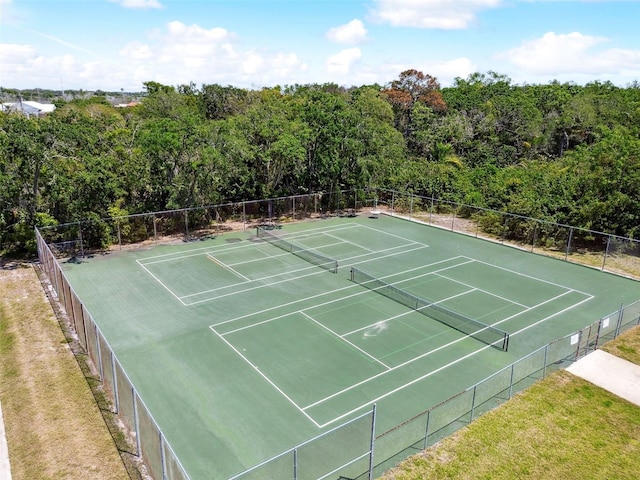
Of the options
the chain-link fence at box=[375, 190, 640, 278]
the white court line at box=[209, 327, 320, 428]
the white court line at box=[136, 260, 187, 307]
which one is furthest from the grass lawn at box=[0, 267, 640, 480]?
the chain-link fence at box=[375, 190, 640, 278]

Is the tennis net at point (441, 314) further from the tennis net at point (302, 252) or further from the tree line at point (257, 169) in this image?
the tree line at point (257, 169)

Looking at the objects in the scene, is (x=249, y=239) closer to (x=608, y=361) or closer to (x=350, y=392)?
(x=350, y=392)

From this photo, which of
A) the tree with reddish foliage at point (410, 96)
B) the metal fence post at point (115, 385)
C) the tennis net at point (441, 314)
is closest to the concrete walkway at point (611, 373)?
the tennis net at point (441, 314)

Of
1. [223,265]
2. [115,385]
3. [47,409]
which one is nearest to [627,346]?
[115,385]

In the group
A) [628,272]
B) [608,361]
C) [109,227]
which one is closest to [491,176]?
[628,272]

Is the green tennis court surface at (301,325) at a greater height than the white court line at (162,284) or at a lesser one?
lesser

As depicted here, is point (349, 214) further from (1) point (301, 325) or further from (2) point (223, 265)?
(1) point (301, 325)
